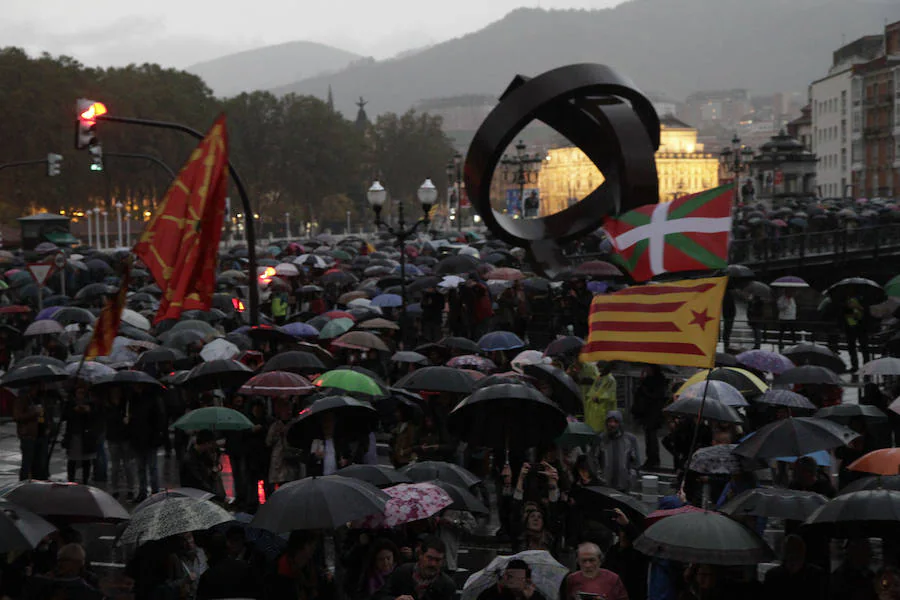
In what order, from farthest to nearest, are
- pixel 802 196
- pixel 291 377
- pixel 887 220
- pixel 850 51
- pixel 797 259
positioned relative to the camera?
pixel 850 51 < pixel 802 196 < pixel 887 220 < pixel 797 259 < pixel 291 377

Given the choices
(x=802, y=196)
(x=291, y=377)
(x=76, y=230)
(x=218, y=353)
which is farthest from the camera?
(x=76, y=230)

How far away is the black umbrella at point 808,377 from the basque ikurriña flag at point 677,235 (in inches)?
148

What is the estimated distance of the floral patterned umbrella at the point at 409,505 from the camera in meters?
9.77

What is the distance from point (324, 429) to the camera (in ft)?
43.4

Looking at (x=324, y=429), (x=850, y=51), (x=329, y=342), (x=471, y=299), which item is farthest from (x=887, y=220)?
(x=850, y=51)

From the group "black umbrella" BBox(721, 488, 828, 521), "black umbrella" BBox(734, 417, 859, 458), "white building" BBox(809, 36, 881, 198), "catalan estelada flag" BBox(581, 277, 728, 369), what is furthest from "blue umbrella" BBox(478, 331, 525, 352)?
"white building" BBox(809, 36, 881, 198)

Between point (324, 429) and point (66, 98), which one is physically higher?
point (66, 98)

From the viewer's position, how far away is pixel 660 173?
162m

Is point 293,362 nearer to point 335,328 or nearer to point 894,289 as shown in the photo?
point 335,328

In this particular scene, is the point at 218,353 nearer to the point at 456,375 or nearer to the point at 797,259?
the point at 456,375

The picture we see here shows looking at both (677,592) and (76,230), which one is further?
(76,230)

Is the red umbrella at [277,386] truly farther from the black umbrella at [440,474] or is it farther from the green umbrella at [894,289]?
the green umbrella at [894,289]

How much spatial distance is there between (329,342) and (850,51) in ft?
335

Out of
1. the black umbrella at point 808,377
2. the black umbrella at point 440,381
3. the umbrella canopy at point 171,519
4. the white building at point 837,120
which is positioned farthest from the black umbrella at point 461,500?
the white building at point 837,120
